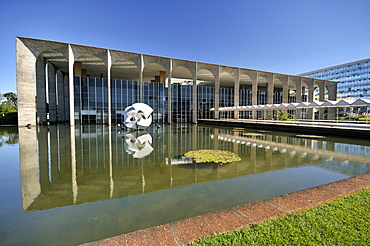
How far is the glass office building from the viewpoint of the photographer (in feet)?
230

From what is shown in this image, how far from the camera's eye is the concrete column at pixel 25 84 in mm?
23672

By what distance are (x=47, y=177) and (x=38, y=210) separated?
221 cm

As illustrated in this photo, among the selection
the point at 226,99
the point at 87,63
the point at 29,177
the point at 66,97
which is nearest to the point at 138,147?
the point at 29,177

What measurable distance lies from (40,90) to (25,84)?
4072 millimetres

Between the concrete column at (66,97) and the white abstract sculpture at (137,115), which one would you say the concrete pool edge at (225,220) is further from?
the concrete column at (66,97)

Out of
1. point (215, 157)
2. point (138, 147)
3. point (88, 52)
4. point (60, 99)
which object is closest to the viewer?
point (215, 157)

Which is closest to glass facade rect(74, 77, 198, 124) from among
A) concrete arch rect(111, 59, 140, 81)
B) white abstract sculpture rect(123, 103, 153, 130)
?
concrete arch rect(111, 59, 140, 81)

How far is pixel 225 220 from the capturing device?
269 cm

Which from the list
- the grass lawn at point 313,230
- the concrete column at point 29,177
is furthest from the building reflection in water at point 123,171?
the grass lawn at point 313,230

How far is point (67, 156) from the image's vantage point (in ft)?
26.2

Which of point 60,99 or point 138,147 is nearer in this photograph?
point 138,147

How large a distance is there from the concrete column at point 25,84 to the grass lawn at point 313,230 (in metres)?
31.3

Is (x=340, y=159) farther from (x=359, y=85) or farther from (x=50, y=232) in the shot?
(x=359, y=85)

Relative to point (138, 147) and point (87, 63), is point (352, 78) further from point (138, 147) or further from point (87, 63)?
point (138, 147)
